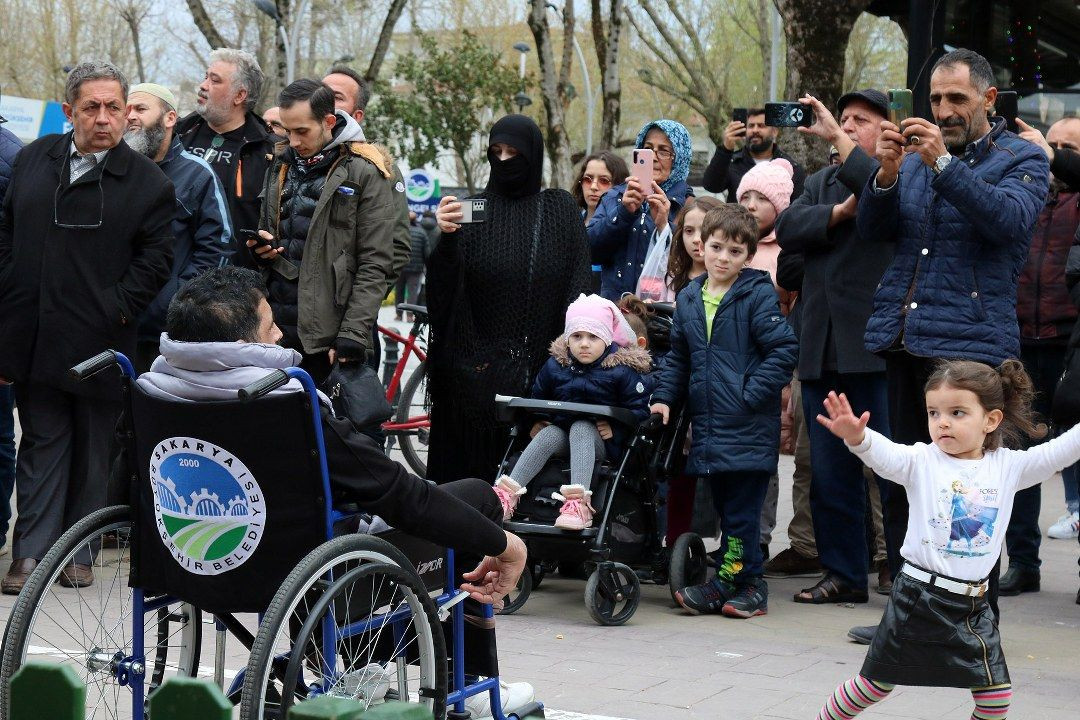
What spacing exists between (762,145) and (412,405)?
129 inches

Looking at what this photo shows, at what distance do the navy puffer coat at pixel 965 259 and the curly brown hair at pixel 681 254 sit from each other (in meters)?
1.32

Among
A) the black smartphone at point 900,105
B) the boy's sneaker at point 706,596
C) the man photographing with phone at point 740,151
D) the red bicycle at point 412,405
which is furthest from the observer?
the red bicycle at point 412,405

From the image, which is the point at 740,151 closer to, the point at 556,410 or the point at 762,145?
the point at 762,145

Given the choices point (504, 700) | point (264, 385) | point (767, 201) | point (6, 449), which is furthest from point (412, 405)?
point (264, 385)

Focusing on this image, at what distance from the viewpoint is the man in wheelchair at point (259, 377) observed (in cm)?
385

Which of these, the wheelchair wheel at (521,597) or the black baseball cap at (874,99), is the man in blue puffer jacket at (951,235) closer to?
the black baseball cap at (874,99)

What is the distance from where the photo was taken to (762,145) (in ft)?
30.7

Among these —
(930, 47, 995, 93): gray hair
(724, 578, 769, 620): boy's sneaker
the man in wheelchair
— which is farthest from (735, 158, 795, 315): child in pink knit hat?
the man in wheelchair

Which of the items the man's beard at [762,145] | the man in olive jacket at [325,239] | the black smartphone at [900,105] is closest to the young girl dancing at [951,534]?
the black smartphone at [900,105]

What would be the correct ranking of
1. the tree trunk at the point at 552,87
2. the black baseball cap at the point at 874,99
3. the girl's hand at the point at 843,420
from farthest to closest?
the tree trunk at the point at 552,87
the black baseball cap at the point at 874,99
the girl's hand at the point at 843,420

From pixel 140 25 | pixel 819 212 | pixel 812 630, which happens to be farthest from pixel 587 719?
pixel 140 25

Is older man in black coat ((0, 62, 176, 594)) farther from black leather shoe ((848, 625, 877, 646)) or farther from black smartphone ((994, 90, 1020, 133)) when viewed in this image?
black smartphone ((994, 90, 1020, 133))

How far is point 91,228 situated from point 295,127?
0.99 metres

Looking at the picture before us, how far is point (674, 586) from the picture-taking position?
662 centimetres
